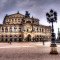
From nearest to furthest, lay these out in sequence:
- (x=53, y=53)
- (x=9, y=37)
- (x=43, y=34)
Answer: (x=53, y=53), (x=9, y=37), (x=43, y=34)

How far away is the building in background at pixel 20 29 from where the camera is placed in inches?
3971

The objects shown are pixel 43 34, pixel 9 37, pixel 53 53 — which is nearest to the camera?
pixel 53 53

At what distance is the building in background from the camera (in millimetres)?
100875

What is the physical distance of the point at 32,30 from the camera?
336 ft

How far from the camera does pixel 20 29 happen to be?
103 m

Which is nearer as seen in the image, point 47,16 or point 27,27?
point 47,16

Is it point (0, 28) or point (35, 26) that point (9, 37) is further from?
point (35, 26)

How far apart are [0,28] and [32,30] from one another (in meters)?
14.6

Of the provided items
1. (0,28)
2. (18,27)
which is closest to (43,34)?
(18,27)

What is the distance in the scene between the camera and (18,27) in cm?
10300

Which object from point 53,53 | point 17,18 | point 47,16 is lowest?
point 53,53

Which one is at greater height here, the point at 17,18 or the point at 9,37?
the point at 17,18

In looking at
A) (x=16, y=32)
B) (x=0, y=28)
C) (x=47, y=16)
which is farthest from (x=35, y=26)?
(x=47, y=16)

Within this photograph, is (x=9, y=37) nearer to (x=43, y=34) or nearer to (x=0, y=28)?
(x=0, y=28)
